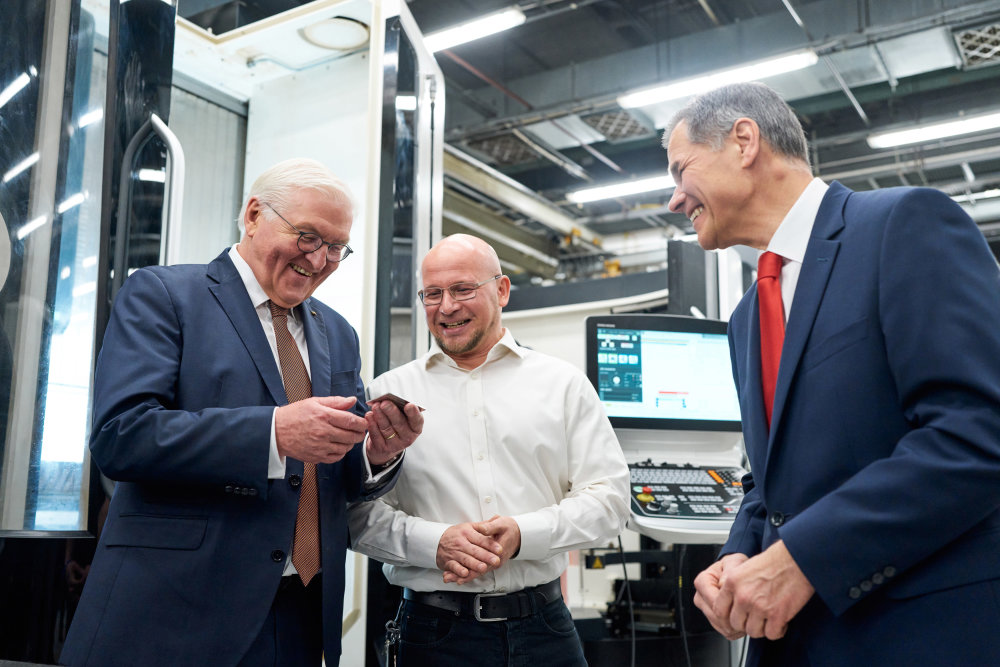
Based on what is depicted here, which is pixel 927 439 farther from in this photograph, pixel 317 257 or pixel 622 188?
pixel 622 188

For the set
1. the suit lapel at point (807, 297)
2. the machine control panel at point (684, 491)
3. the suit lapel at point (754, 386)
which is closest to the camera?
the suit lapel at point (807, 297)

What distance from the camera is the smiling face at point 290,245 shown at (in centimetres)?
181

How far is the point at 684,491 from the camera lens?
9.24ft

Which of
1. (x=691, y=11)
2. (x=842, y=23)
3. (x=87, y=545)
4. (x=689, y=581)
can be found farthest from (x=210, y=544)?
(x=691, y=11)

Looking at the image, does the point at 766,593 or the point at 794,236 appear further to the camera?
the point at 794,236

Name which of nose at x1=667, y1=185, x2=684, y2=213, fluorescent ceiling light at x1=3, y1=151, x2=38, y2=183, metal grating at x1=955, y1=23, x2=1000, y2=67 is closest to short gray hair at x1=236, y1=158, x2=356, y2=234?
fluorescent ceiling light at x1=3, y1=151, x2=38, y2=183

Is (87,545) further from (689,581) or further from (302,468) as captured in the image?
(689,581)

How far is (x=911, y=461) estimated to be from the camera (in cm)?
108

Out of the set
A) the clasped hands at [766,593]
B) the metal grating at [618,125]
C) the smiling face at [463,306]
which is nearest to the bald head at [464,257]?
the smiling face at [463,306]

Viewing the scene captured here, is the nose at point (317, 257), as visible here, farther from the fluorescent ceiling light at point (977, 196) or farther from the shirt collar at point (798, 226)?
the fluorescent ceiling light at point (977, 196)

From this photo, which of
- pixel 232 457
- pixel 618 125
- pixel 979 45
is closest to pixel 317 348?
pixel 232 457

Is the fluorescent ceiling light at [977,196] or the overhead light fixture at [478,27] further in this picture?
the fluorescent ceiling light at [977,196]

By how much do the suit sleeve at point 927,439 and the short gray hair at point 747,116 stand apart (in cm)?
37

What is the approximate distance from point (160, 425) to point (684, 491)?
6.20 feet
